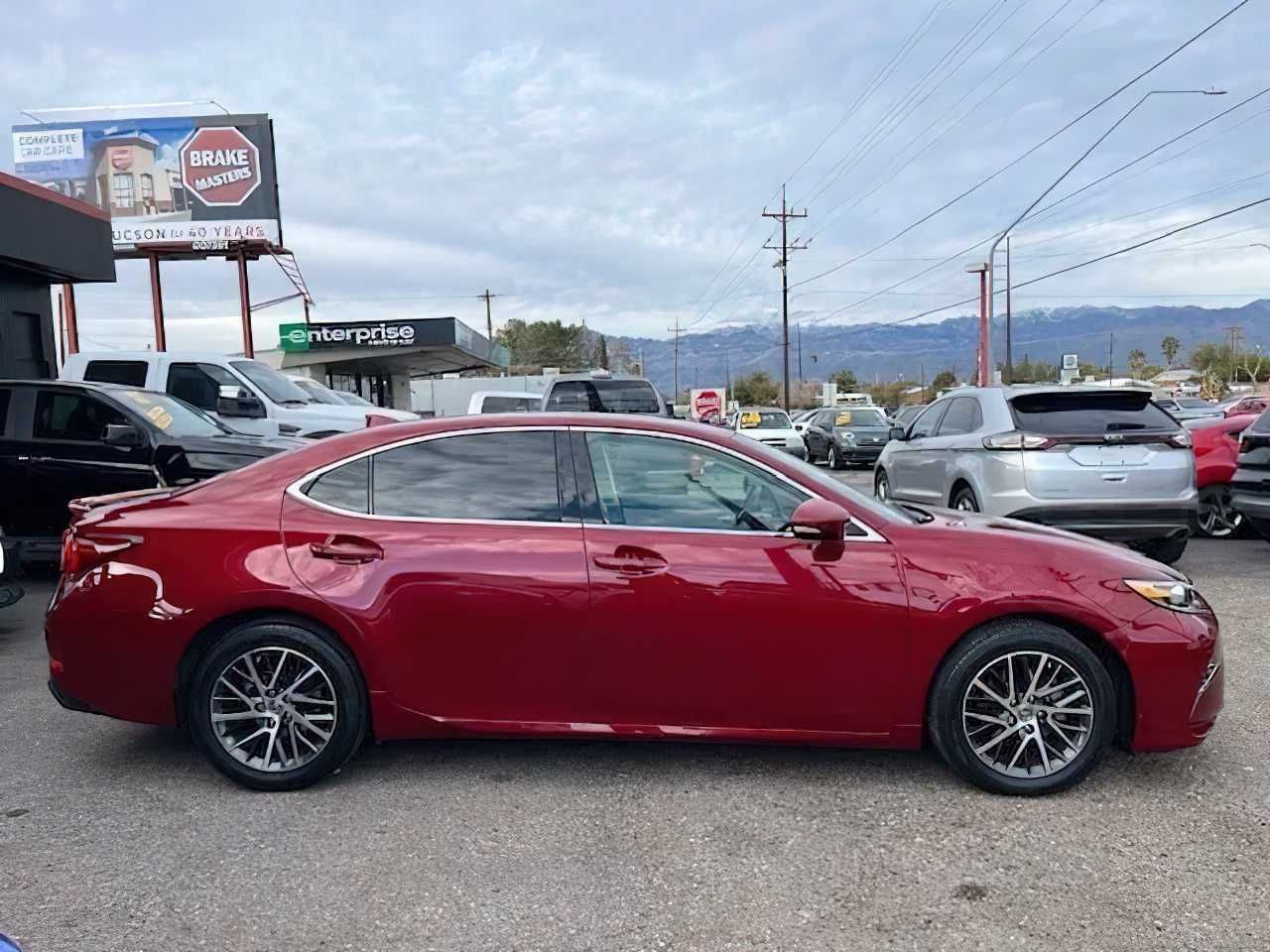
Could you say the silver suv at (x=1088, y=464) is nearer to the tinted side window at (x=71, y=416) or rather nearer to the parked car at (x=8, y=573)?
the parked car at (x=8, y=573)

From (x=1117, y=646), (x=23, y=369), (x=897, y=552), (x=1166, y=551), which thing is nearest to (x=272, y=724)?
(x=897, y=552)

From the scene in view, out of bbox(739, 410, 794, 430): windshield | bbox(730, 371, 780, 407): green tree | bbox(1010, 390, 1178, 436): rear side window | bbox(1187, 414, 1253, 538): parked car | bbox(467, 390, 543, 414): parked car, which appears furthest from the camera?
bbox(730, 371, 780, 407): green tree

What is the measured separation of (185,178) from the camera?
31078mm

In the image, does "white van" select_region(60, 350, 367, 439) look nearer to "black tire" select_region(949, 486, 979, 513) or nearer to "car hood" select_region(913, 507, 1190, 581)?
"black tire" select_region(949, 486, 979, 513)

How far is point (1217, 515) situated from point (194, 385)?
12.1m

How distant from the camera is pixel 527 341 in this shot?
331 feet

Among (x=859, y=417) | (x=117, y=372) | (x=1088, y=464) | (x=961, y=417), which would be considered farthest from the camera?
(x=859, y=417)

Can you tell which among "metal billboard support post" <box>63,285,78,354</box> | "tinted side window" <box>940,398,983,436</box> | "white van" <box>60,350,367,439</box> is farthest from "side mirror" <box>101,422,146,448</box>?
"metal billboard support post" <box>63,285,78,354</box>

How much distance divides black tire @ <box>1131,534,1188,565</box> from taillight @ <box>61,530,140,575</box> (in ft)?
24.9

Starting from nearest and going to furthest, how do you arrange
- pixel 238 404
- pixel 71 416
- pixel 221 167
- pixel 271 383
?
pixel 71 416 → pixel 238 404 → pixel 271 383 → pixel 221 167

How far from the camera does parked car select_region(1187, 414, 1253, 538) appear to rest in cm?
1002

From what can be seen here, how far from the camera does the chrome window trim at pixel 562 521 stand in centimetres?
396

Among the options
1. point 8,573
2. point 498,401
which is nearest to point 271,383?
point 498,401

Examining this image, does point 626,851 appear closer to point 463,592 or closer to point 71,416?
point 463,592
